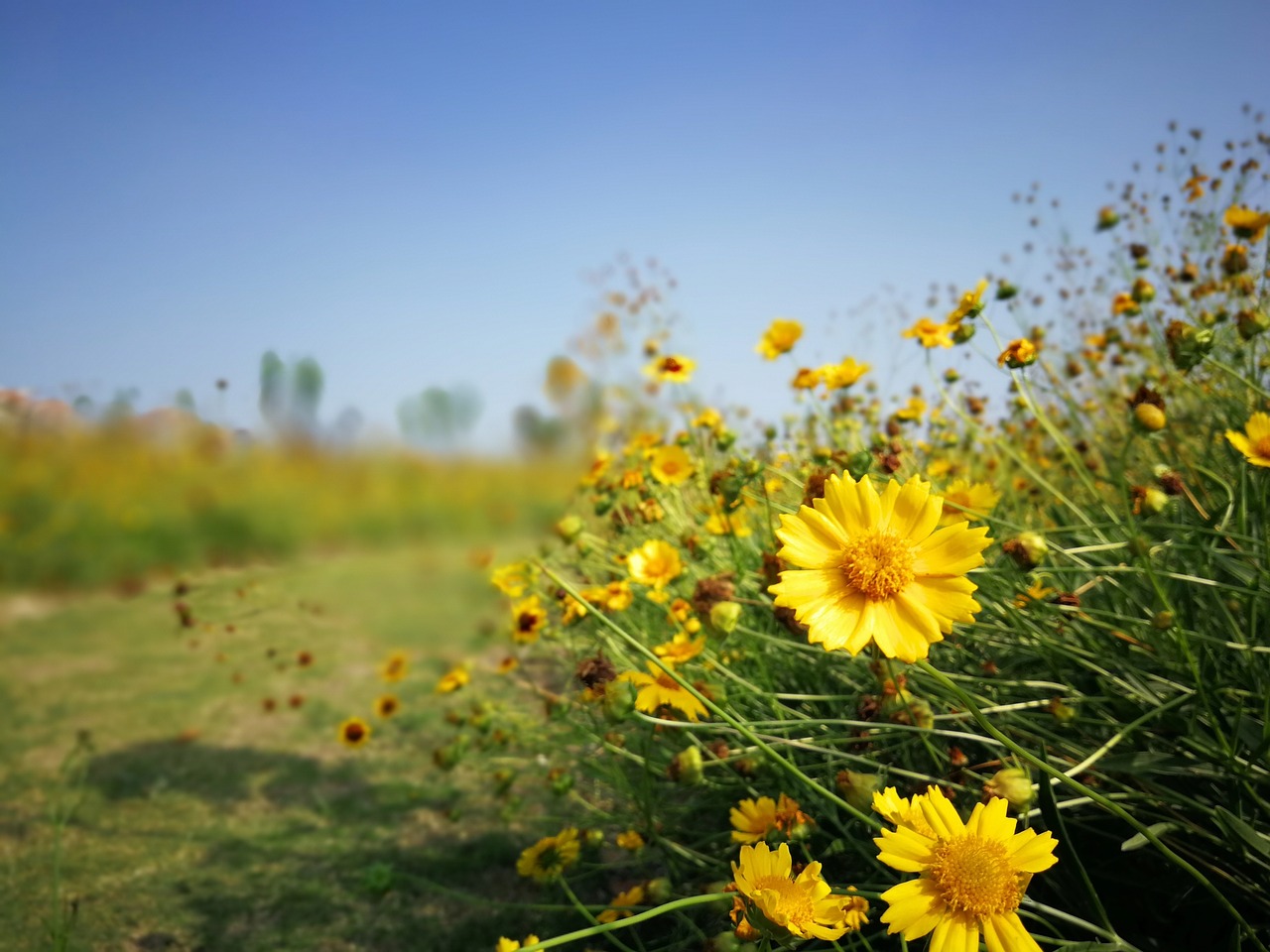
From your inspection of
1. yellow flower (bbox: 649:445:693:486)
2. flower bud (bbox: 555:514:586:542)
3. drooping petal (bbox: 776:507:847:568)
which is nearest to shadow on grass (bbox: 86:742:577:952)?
flower bud (bbox: 555:514:586:542)

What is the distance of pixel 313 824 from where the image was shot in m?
2.24

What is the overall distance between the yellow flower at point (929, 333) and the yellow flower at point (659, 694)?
855 mm

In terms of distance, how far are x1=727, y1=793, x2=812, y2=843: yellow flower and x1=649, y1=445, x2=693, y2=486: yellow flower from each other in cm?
66

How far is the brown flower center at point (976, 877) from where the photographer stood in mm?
642

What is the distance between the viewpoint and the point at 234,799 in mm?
2391

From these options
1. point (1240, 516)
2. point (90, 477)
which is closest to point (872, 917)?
point (1240, 516)

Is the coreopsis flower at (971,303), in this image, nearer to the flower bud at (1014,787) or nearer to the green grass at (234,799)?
the flower bud at (1014,787)

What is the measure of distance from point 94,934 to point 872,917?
5.05 feet

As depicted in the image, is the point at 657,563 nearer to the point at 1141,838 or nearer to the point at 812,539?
the point at 812,539

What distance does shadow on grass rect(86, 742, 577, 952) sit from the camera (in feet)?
5.50

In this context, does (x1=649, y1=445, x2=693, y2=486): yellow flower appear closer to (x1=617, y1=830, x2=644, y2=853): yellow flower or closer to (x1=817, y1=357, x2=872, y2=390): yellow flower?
(x1=817, y1=357, x2=872, y2=390): yellow flower

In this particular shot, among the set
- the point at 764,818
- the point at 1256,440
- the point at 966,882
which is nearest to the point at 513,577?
the point at 764,818

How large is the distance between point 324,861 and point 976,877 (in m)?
1.85

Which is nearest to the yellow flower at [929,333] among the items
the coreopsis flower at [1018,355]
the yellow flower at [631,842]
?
the coreopsis flower at [1018,355]
